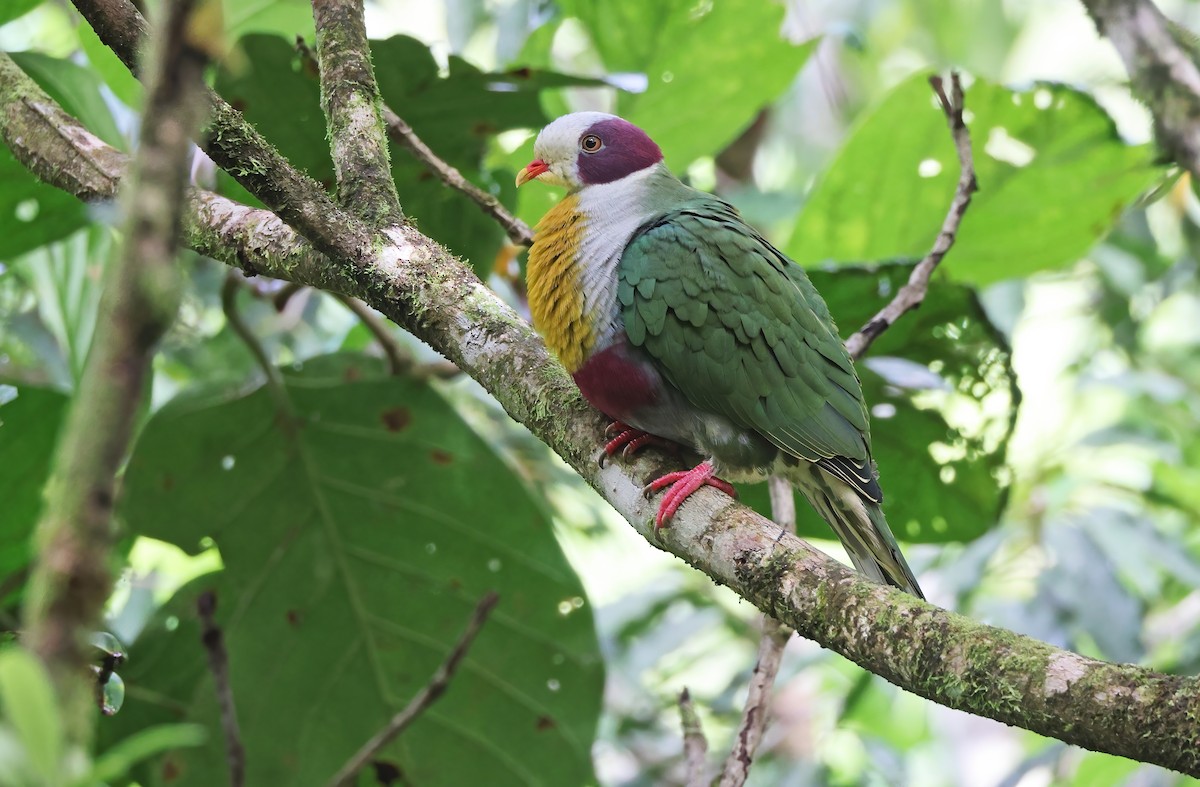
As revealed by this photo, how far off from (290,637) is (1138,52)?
8.23 ft

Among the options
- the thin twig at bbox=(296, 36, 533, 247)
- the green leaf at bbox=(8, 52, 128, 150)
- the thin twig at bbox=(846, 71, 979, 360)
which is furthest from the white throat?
the green leaf at bbox=(8, 52, 128, 150)

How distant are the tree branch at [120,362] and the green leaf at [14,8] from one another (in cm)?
272

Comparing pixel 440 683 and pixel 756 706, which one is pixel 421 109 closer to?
pixel 440 683

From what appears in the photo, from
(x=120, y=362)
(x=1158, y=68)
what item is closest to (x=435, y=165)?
(x=1158, y=68)

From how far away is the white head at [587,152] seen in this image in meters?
3.04

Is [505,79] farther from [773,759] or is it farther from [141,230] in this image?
[773,759]

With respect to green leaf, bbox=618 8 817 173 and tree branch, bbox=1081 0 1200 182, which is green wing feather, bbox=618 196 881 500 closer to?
tree branch, bbox=1081 0 1200 182

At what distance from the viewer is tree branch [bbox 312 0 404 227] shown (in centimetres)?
211

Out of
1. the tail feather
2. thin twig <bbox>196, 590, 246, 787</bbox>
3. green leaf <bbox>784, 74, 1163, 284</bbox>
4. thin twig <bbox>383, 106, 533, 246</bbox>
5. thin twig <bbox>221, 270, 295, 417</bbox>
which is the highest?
green leaf <bbox>784, 74, 1163, 284</bbox>

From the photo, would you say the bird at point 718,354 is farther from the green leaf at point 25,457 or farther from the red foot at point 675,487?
the green leaf at point 25,457

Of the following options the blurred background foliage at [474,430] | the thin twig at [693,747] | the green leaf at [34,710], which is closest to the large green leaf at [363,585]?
the blurred background foliage at [474,430]

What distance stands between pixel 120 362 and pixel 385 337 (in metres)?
2.57

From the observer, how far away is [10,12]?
2885 mm

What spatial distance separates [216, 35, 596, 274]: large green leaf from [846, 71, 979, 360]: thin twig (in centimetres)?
91
